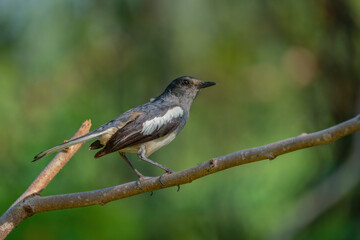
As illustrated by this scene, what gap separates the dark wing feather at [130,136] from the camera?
3.79 metres

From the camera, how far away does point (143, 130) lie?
155 inches

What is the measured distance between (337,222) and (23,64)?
3939 mm

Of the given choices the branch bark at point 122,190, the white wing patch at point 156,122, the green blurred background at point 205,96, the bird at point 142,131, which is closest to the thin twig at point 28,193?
the branch bark at point 122,190

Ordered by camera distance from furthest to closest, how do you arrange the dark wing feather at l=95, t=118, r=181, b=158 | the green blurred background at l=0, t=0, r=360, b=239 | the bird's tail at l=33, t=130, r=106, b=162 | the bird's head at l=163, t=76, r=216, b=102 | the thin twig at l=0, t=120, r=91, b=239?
1. the green blurred background at l=0, t=0, r=360, b=239
2. the bird's head at l=163, t=76, r=216, b=102
3. the dark wing feather at l=95, t=118, r=181, b=158
4. the bird's tail at l=33, t=130, r=106, b=162
5. the thin twig at l=0, t=120, r=91, b=239

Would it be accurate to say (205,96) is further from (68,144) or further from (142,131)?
(68,144)

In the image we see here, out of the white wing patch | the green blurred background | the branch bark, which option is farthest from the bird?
the green blurred background

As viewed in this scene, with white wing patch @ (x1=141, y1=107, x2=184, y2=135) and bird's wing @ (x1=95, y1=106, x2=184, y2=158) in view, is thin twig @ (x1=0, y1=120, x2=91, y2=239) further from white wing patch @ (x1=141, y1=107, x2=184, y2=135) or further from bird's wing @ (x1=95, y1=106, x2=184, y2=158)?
white wing patch @ (x1=141, y1=107, x2=184, y2=135)

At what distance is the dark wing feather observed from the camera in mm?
3785

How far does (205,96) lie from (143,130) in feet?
7.94

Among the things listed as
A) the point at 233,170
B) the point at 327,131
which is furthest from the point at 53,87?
the point at 327,131

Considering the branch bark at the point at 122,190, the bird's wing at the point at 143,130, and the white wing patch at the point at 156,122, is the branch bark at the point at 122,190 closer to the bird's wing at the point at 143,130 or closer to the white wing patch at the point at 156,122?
the bird's wing at the point at 143,130

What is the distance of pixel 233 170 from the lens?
18.6ft

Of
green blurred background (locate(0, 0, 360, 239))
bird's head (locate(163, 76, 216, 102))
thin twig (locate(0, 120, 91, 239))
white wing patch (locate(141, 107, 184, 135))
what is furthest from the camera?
green blurred background (locate(0, 0, 360, 239))

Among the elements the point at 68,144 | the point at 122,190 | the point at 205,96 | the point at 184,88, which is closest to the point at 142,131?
the point at 68,144
